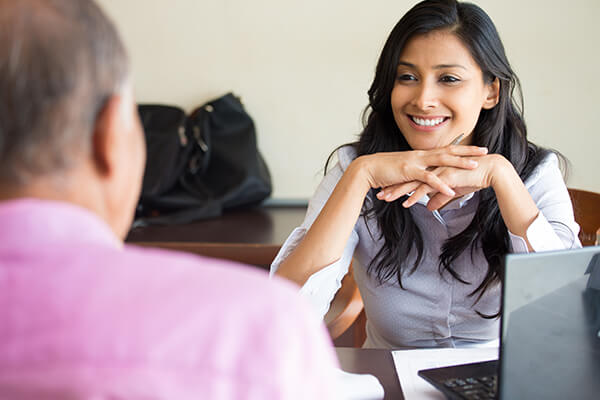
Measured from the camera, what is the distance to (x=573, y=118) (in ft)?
7.79

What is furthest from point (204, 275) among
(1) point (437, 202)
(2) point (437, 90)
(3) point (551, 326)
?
(2) point (437, 90)

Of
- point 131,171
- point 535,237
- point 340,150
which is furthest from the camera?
point 340,150

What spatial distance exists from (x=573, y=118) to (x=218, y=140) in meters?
1.45

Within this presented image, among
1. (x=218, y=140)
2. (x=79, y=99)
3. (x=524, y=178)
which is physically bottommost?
(x=218, y=140)

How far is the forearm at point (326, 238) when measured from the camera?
1.17 m

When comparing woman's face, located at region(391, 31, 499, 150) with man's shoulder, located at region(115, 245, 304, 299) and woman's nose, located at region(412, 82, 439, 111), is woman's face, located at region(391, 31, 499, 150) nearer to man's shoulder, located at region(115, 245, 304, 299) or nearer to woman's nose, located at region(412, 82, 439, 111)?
woman's nose, located at region(412, 82, 439, 111)

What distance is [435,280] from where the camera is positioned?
127cm

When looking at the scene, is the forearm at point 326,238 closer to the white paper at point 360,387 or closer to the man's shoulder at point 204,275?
the white paper at point 360,387

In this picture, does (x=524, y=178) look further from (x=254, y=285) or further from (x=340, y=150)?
(x=254, y=285)

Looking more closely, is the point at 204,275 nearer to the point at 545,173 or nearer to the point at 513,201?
the point at 513,201

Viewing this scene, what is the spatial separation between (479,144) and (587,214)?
1.19ft

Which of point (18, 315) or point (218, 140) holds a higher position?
point (18, 315)

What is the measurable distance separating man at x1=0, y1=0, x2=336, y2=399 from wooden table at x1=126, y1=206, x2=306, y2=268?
1608 mm

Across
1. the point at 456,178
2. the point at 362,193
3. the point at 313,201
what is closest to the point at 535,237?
the point at 456,178
